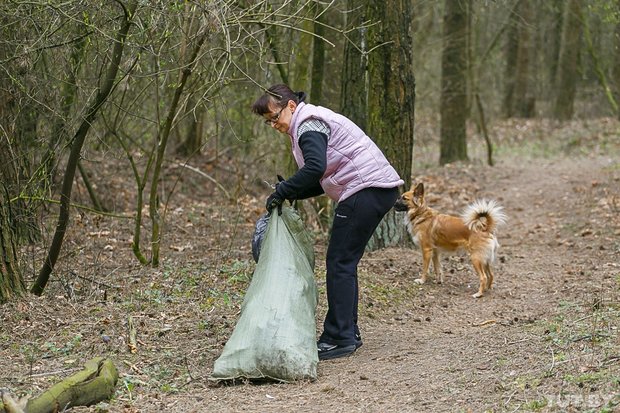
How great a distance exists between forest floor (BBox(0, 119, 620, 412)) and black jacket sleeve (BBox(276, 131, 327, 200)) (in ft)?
4.61

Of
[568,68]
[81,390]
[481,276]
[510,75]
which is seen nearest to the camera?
[81,390]

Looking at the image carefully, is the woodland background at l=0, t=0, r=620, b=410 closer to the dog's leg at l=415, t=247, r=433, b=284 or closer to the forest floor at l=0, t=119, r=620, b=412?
the forest floor at l=0, t=119, r=620, b=412

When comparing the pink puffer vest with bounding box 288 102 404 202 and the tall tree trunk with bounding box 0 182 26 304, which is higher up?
the pink puffer vest with bounding box 288 102 404 202

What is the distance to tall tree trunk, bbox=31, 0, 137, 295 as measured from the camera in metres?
7.49

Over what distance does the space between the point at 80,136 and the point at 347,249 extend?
9.36 feet

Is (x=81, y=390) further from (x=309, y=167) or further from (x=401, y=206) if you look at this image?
(x=401, y=206)

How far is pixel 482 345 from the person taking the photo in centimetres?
689

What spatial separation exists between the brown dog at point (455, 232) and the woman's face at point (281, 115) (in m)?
3.43

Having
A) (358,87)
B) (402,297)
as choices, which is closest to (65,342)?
(402,297)

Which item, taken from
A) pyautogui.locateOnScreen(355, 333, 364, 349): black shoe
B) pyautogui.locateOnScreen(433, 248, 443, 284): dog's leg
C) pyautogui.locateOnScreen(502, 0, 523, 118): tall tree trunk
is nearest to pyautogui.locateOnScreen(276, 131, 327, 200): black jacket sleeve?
pyautogui.locateOnScreen(355, 333, 364, 349): black shoe

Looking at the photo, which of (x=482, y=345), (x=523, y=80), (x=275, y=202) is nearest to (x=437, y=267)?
(x=482, y=345)

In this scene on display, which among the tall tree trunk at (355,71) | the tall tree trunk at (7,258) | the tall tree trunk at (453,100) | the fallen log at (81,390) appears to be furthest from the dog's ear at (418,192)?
the tall tree trunk at (453,100)

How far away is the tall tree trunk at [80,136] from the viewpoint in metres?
7.49

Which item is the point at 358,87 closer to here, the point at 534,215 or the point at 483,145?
the point at 534,215
